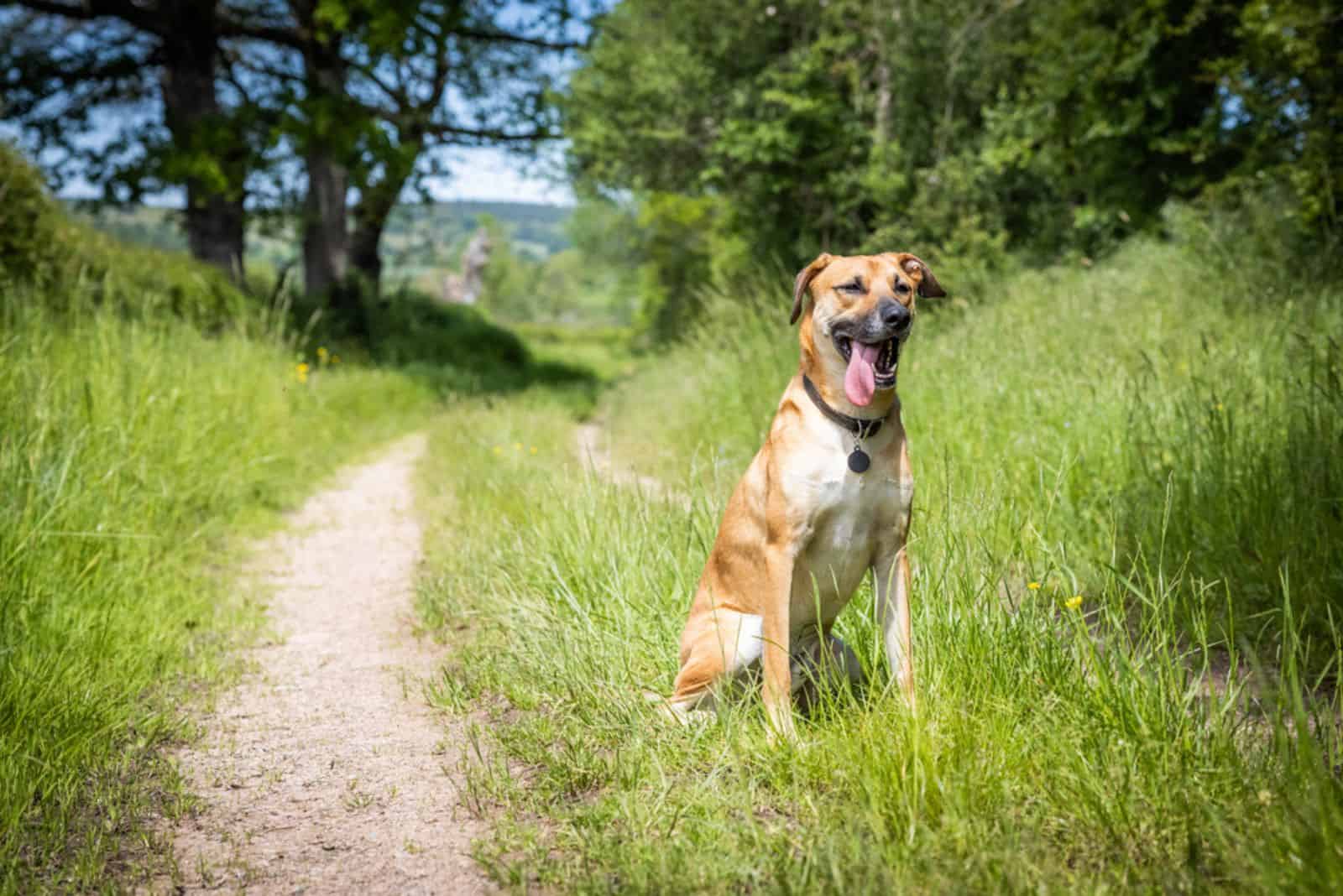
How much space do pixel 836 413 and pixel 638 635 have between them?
119 centimetres

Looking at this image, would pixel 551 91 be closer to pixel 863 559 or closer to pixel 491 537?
pixel 491 537

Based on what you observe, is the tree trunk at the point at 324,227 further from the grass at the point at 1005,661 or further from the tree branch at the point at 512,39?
the grass at the point at 1005,661

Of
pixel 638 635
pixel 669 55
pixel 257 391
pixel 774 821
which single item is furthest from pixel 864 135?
pixel 774 821

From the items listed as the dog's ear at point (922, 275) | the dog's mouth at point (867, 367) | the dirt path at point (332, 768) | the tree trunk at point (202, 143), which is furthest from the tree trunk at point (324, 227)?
the dog's mouth at point (867, 367)

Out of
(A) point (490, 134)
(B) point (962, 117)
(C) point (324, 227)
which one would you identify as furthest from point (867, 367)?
(A) point (490, 134)

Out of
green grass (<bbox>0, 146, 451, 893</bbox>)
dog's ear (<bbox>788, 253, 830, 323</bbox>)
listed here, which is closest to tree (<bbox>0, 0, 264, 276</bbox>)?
green grass (<bbox>0, 146, 451, 893</bbox>)

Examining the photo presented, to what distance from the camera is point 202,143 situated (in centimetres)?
1279

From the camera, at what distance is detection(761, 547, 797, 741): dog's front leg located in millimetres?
2779

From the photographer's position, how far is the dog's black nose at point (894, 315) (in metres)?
2.73

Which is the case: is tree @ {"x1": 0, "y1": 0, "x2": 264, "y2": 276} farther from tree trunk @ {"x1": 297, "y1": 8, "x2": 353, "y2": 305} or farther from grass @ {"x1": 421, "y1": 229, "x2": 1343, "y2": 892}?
grass @ {"x1": 421, "y1": 229, "x2": 1343, "y2": 892}

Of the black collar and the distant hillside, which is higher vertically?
the distant hillside

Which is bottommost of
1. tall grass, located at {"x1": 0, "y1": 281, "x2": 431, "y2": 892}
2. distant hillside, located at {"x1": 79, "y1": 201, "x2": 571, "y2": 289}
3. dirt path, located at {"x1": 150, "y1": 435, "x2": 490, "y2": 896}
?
dirt path, located at {"x1": 150, "y1": 435, "x2": 490, "y2": 896}

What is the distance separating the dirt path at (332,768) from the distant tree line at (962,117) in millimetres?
7816

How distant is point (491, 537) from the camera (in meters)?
5.16
